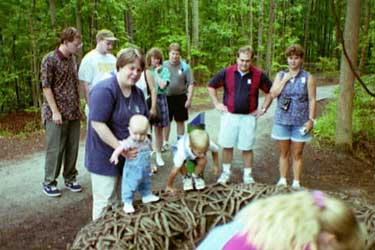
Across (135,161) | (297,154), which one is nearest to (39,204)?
(135,161)

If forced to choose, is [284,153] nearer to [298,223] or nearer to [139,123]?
[139,123]

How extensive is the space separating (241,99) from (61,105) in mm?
2024

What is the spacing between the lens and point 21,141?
325 inches

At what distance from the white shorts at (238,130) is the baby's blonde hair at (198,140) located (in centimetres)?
134

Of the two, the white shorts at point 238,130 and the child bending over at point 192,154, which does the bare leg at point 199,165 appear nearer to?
the child bending over at point 192,154

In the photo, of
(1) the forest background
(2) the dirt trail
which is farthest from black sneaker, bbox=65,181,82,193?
(1) the forest background

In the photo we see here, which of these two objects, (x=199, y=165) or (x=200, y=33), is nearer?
(x=199, y=165)

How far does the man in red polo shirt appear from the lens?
4.89 metres

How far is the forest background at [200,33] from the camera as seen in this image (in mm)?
9016

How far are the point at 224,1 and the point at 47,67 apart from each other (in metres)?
17.0

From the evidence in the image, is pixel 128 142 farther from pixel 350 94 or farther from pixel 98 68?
pixel 350 94

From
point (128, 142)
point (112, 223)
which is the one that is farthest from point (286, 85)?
point (112, 223)

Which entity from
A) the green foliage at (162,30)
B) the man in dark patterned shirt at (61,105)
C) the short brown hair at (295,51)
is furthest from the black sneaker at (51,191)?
the green foliage at (162,30)

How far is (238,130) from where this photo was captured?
5078 mm
